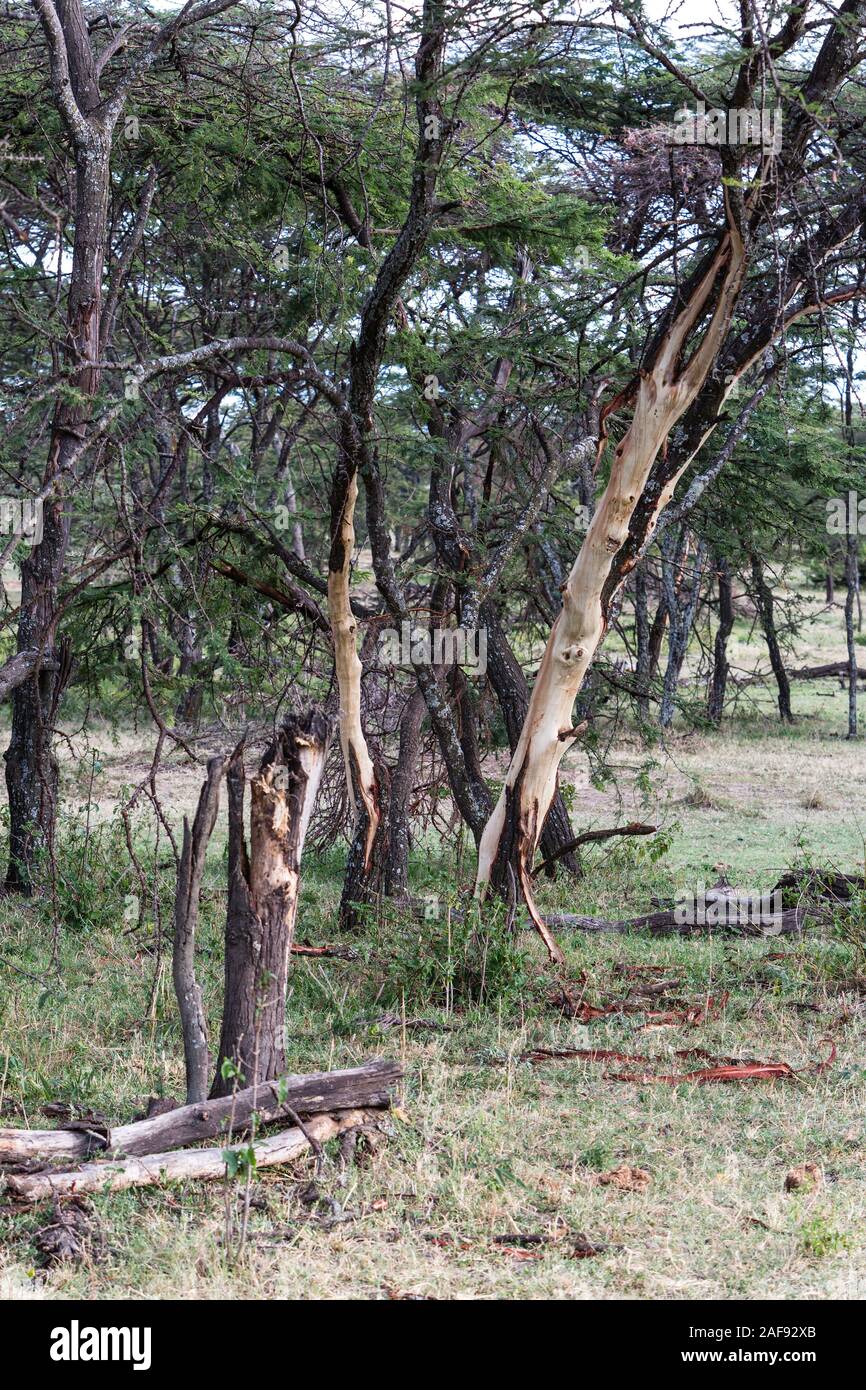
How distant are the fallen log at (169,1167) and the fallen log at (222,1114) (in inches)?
2.6

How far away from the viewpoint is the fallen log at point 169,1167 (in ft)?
14.9

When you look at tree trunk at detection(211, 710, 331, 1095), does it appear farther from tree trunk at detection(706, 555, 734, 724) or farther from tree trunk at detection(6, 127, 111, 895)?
tree trunk at detection(706, 555, 734, 724)

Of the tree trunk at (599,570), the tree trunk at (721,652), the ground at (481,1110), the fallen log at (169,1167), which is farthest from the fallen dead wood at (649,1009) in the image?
the tree trunk at (721,652)

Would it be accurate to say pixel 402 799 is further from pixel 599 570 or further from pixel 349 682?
pixel 599 570

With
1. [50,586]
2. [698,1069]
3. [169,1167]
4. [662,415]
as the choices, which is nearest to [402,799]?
[50,586]

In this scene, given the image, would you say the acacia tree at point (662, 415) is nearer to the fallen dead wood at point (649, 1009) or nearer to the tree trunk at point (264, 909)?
the fallen dead wood at point (649, 1009)

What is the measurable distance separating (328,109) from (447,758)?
455 cm

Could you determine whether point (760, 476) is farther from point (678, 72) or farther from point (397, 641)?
point (678, 72)

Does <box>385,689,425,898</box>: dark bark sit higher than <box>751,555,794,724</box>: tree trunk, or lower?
lower

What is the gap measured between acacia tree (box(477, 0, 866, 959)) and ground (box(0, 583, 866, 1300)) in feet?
2.22

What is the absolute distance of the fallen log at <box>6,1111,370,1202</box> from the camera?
454 cm

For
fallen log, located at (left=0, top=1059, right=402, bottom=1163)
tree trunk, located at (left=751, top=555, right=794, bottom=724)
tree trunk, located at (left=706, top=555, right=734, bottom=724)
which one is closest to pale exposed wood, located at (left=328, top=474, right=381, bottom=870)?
fallen log, located at (left=0, top=1059, right=402, bottom=1163)

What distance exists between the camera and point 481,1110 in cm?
561

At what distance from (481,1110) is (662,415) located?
3988 millimetres
